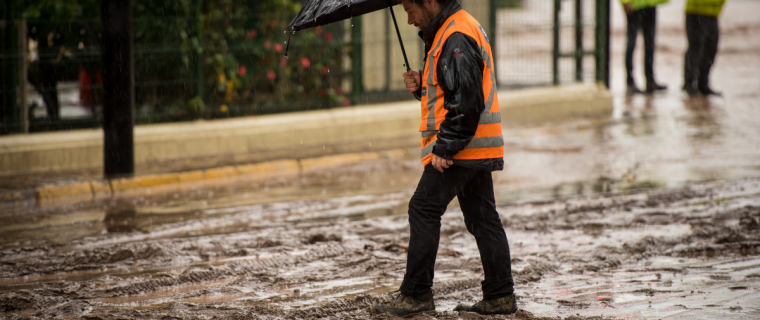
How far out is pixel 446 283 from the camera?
5250 mm

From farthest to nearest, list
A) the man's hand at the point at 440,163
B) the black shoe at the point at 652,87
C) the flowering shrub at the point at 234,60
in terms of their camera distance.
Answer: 1. the black shoe at the point at 652,87
2. the flowering shrub at the point at 234,60
3. the man's hand at the point at 440,163

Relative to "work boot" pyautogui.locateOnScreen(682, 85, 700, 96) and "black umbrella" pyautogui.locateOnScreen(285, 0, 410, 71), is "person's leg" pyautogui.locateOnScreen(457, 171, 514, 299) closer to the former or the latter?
"black umbrella" pyautogui.locateOnScreen(285, 0, 410, 71)

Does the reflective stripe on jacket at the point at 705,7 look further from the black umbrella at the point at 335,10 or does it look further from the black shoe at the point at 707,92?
the black umbrella at the point at 335,10

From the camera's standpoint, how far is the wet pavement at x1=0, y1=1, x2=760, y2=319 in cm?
486

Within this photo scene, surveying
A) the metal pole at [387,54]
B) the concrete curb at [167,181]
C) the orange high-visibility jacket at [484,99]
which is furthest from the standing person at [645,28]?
the orange high-visibility jacket at [484,99]

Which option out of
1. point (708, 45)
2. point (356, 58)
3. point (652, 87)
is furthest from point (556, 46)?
point (356, 58)

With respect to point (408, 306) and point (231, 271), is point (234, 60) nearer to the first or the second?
point (231, 271)

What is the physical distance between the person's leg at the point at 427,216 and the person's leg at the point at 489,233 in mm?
118

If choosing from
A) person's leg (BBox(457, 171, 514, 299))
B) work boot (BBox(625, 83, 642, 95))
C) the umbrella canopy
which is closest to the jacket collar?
the umbrella canopy

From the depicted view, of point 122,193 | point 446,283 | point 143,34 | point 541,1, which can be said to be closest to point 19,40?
point 143,34

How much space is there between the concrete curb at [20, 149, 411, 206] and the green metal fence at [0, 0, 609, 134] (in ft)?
5.75

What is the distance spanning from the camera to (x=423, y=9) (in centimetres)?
443

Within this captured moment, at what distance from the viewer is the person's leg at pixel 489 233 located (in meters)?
4.59

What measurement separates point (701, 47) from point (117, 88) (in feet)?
33.1
